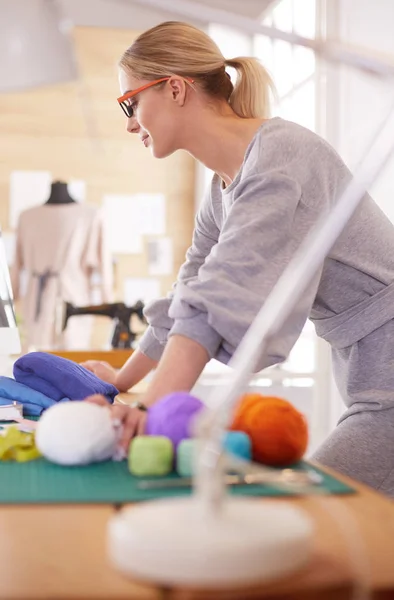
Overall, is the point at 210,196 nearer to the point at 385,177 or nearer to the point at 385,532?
the point at 385,532

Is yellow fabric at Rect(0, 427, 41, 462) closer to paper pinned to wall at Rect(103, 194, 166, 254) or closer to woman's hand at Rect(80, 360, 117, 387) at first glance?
woman's hand at Rect(80, 360, 117, 387)

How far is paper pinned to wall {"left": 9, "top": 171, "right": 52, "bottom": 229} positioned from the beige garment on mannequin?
76 cm

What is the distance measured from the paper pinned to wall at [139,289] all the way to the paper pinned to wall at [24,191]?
80 cm

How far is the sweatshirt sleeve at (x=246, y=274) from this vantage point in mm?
1073

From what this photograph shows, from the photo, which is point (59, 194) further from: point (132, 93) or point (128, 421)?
point (128, 421)

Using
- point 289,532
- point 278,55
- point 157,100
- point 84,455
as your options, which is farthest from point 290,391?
point 289,532

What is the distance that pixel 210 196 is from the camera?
1663 mm

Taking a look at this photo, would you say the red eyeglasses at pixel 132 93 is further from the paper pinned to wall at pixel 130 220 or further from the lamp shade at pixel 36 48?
the paper pinned to wall at pixel 130 220

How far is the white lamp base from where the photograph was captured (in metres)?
0.50

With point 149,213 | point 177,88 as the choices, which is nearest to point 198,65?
point 177,88

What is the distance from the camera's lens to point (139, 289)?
17.8 ft

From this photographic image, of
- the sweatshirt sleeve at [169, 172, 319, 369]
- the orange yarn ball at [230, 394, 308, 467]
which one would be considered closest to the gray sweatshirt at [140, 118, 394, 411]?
the sweatshirt sleeve at [169, 172, 319, 369]

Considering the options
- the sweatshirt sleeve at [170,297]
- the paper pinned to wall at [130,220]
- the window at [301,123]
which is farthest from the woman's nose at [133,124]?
the paper pinned to wall at [130,220]

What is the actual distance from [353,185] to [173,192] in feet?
16.4
